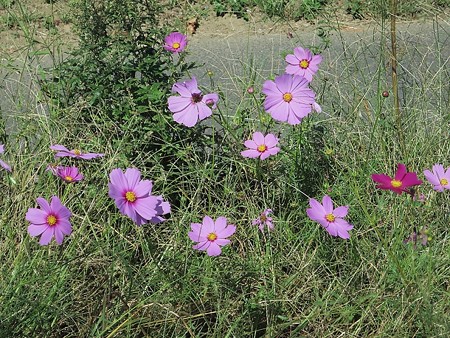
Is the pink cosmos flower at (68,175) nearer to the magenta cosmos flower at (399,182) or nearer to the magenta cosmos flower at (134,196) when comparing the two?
the magenta cosmos flower at (134,196)

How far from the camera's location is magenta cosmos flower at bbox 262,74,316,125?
193cm

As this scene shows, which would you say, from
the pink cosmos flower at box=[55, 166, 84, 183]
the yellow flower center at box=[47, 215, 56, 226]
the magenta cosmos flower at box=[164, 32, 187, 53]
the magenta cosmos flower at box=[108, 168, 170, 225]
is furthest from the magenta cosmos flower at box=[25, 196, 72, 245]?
the magenta cosmos flower at box=[164, 32, 187, 53]

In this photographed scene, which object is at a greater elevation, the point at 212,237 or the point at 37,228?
the point at 37,228

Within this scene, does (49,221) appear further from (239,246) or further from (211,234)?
(239,246)

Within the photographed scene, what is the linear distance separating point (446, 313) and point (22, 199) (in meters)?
1.20

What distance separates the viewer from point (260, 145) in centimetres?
206

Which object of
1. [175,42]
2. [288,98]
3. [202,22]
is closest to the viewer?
[288,98]

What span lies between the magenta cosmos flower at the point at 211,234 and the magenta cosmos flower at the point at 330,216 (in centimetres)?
21

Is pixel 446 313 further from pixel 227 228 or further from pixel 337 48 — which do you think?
pixel 337 48

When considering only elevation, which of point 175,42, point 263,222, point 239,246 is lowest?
point 239,246

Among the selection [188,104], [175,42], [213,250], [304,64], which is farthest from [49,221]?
[304,64]

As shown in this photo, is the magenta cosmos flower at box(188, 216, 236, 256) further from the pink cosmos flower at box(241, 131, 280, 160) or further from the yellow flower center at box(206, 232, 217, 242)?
the pink cosmos flower at box(241, 131, 280, 160)

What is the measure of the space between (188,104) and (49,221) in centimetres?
61

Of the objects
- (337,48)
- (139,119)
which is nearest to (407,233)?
(139,119)
